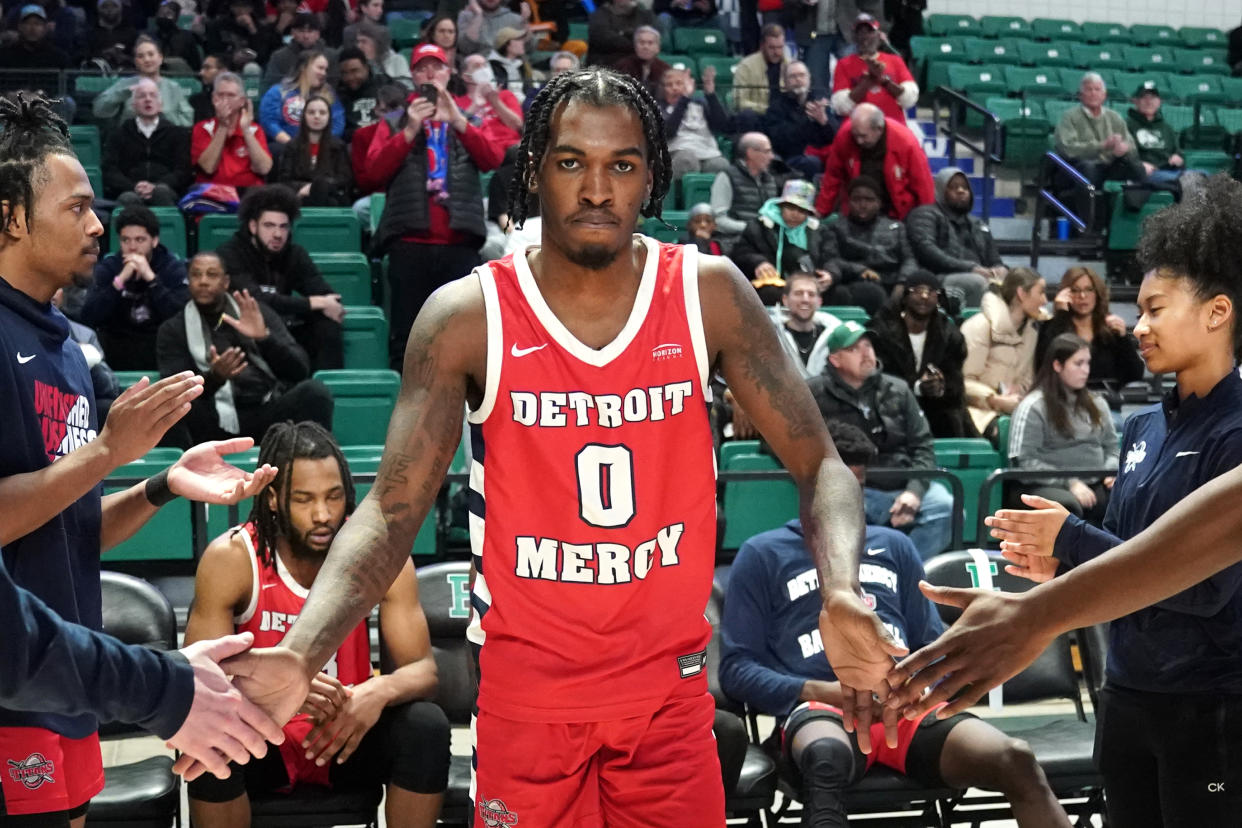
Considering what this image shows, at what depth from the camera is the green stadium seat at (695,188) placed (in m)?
10.4

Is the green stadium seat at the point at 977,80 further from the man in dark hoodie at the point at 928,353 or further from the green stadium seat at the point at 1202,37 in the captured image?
the man in dark hoodie at the point at 928,353

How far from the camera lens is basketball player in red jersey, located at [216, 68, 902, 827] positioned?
110 inches

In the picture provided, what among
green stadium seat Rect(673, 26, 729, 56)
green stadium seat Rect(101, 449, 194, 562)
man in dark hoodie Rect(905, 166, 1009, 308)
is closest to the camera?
green stadium seat Rect(101, 449, 194, 562)

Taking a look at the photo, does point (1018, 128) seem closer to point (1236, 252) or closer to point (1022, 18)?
point (1022, 18)

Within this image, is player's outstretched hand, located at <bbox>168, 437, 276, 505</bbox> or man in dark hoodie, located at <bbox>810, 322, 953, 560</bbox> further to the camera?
man in dark hoodie, located at <bbox>810, 322, 953, 560</bbox>

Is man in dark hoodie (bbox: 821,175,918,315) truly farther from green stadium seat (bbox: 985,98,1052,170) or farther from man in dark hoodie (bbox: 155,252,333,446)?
man in dark hoodie (bbox: 155,252,333,446)

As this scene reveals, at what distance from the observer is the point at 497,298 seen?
113 inches

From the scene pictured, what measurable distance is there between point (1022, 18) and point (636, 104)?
1486cm

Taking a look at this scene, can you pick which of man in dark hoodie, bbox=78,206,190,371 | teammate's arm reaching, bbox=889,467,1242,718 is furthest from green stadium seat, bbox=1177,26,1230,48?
teammate's arm reaching, bbox=889,467,1242,718

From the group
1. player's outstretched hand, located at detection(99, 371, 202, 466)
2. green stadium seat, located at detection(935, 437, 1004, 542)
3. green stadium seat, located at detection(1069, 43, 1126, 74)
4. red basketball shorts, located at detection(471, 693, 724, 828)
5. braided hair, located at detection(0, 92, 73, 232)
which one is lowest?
green stadium seat, located at detection(935, 437, 1004, 542)

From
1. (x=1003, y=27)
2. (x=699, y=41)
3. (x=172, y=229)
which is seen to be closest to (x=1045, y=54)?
(x=1003, y=27)

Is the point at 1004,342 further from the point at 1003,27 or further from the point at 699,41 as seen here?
the point at 1003,27

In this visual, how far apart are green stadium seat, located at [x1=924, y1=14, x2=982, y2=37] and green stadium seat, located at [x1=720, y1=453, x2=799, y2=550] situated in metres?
10.3

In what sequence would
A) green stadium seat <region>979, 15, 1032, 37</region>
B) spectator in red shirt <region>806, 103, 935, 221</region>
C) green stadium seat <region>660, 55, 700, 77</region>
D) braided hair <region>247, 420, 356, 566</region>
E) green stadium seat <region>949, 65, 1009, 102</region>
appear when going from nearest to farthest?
1. braided hair <region>247, 420, 356, 566</region>
2. spectator in red shirt <region>806, 103, 935, 221</region>
3. green stadium seat <region>660, 55, 700, 77</region>
4. green stadium seat <region>949, 65, 1009, 102</region>
5. green stadium seat <region>979, 15, 1032, 37</region>
